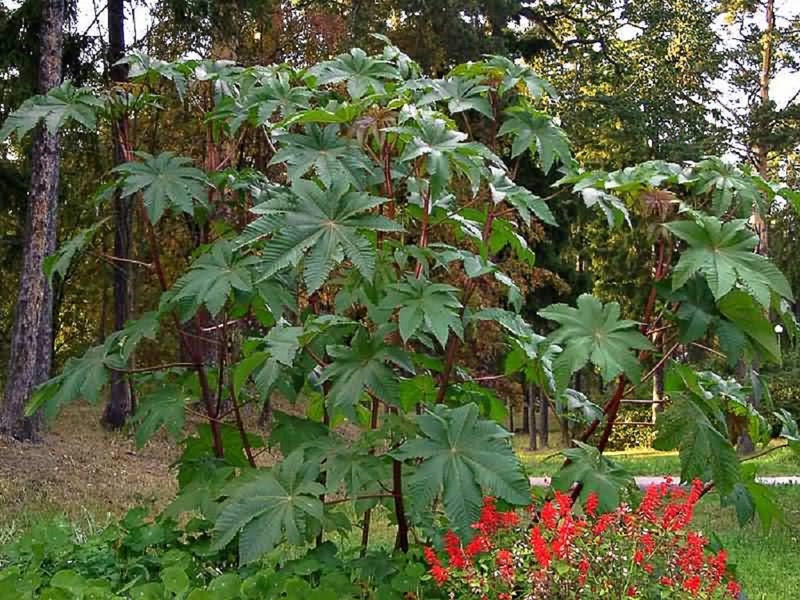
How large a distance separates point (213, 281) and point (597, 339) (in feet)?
3.63

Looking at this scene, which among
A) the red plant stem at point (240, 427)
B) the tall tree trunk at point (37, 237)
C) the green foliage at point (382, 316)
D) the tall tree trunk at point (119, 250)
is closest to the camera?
the green foliage at point (382, 316)

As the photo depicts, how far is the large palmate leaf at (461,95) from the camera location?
2.84 meters

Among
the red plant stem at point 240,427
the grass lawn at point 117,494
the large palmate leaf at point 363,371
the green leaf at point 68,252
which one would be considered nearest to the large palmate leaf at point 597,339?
the large palmate leaf at point 363,371

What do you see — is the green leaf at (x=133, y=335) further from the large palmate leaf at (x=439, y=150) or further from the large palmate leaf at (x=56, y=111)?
the large palmate leaf at (x=439, y=150)

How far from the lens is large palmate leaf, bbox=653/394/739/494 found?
8.23 feet

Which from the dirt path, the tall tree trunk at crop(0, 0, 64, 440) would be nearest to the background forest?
the dirt path

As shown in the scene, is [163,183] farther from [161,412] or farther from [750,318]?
[750,318]

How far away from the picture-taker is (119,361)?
2.97 meters

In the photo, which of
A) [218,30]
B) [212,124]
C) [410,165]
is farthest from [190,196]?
[218,30]

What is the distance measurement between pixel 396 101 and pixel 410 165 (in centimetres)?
48

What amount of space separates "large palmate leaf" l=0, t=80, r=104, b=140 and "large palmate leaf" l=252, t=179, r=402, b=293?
886mm

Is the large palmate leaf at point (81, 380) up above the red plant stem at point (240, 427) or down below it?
above

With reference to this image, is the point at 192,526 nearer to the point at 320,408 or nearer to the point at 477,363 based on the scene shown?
the point at 320,408

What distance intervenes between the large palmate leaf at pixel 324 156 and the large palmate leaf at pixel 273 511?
81 centimetres
